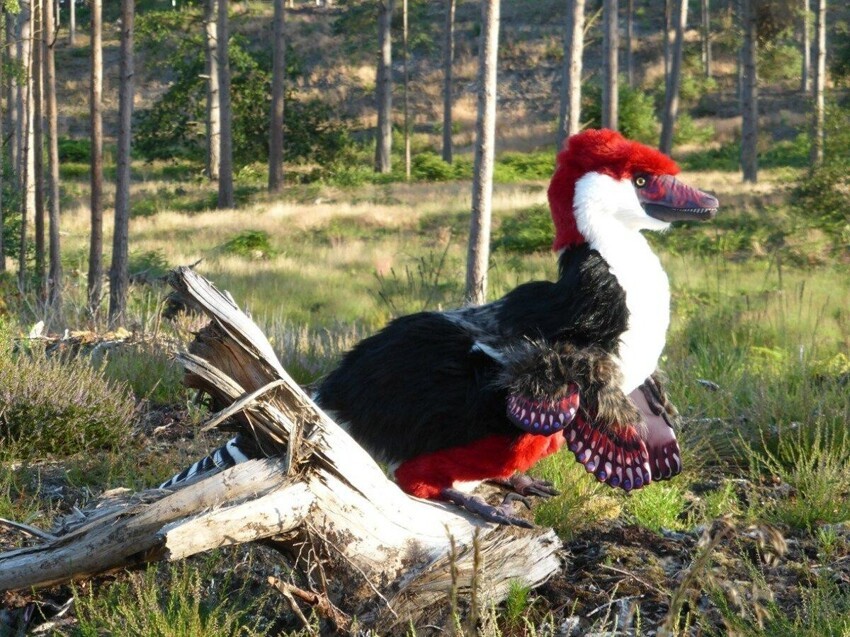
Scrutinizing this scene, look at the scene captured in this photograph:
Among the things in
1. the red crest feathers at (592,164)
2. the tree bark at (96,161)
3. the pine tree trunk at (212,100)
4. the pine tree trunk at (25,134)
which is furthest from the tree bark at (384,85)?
the red crest feathers at (592,164)

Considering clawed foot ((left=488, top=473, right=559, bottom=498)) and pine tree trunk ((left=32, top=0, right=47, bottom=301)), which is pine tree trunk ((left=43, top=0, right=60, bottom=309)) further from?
clawed foot ((left=488, top=473, right=559, bottom=498))

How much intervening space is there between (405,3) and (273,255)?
14984 millimetres

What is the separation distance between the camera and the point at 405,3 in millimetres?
31141

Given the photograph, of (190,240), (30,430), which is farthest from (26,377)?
(190,240)

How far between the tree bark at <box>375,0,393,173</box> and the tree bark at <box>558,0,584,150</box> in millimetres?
14779

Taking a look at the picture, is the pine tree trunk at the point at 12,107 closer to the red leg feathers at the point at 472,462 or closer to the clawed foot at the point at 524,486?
the clawed foot at the point at 524,486

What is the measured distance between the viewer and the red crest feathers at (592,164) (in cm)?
320

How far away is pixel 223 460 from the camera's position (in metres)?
3.11

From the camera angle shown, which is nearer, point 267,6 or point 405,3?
point 405,3

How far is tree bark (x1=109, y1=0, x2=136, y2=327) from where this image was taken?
9359mm

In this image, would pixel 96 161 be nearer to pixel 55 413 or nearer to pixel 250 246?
pixel 55 413

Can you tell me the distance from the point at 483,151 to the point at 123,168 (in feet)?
12.7

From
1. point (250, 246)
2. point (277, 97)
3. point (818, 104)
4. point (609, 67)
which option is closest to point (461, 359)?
point (250, 246)

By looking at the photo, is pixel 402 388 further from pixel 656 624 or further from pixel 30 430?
pixel 30 430
